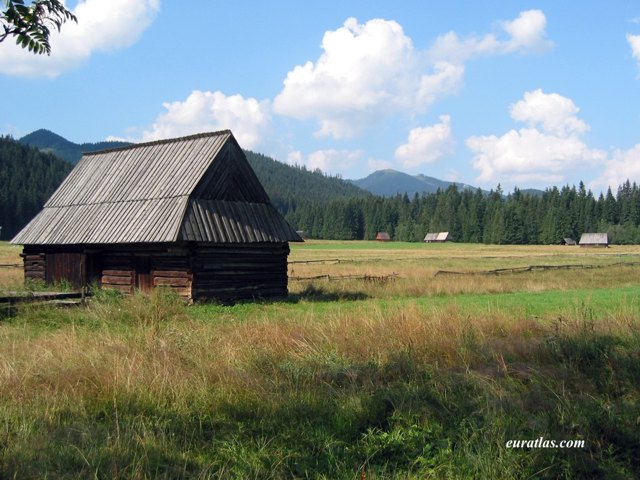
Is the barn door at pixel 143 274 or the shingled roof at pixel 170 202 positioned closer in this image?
the shingled roof at pixel 170 202

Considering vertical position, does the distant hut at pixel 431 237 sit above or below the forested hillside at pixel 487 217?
below

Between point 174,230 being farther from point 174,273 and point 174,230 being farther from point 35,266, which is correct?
point 35,266

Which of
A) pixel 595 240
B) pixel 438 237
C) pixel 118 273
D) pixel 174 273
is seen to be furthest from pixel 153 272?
pixel 438 237

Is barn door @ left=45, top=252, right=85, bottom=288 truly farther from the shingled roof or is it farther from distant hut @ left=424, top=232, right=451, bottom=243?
distant hut @ left=424, top=232, right=451, bottom=243

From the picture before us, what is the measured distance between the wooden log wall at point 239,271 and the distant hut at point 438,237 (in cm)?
12628

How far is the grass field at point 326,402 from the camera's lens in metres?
4.92

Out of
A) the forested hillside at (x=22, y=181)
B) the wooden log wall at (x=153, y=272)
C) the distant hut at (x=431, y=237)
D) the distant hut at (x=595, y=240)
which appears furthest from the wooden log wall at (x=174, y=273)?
the distant hut at (x=431, y=237)

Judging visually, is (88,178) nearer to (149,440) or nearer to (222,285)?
(222,285)

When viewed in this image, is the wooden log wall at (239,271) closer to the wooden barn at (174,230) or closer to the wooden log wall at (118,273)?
the wooden barn at (174,230)

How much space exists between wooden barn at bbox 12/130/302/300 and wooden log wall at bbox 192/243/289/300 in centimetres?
4

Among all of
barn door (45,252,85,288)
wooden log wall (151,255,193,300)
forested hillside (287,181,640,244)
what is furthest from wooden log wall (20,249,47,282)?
forested hillside (287,181,640,244)

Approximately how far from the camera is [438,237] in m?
147

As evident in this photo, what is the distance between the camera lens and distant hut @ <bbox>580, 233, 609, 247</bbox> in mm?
117875

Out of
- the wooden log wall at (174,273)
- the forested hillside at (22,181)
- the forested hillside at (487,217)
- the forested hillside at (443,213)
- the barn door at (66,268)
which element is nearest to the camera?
the wooden log wall at (174,273)
